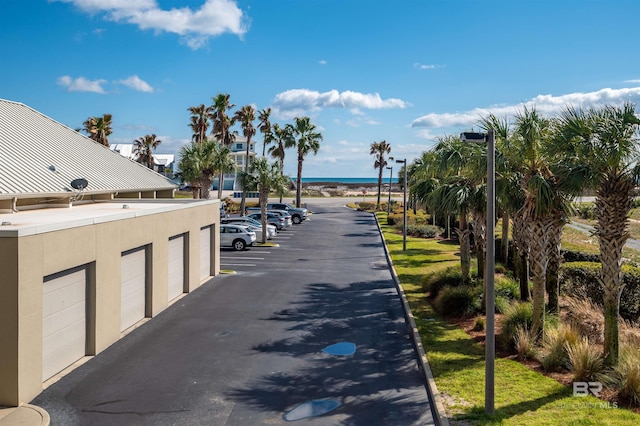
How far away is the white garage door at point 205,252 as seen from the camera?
23108mm

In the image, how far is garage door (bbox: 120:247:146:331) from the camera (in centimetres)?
1516

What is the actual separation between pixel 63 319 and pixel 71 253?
151 centimetres

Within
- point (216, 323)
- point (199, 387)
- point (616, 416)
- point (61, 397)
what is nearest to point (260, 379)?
point (199, 387)

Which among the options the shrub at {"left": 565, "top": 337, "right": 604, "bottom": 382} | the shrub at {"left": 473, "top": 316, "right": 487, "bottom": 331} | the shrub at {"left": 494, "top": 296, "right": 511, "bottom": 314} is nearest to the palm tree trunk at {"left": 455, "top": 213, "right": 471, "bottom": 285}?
the shrub at {"left": 494, "top": 296, "right": 511, "bottom": 314}

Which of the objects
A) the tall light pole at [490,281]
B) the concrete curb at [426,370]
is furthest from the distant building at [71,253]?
the tall light pole at [490,281]

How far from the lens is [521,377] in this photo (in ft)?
37.5

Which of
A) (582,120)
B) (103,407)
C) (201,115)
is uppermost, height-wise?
(201,115)

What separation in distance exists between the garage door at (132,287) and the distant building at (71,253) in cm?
3

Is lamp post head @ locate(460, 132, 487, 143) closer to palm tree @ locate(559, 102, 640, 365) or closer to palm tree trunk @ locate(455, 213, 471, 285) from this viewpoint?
palm tree @ locate(559, 102, 640, 365)

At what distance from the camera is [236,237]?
1289 inches

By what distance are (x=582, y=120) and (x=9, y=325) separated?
1265 centimetres

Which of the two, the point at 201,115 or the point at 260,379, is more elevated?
the point at 201,115

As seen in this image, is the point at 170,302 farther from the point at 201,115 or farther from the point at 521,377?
the point at 201,115

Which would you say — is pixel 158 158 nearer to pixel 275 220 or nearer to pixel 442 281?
pixel 275 220
